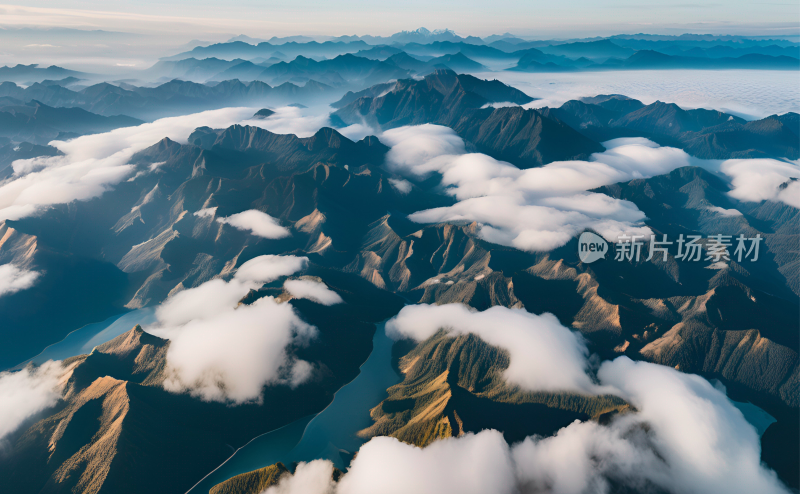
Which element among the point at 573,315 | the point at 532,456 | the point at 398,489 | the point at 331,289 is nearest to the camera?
the point at 398,489

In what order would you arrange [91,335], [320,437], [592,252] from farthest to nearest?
1. [592,252]
2. [91,335]
3. [320,437]

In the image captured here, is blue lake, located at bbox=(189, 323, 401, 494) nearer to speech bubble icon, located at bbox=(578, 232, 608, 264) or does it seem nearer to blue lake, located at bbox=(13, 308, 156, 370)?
blue lake, located at bbox=(13, 308, 156, 370)

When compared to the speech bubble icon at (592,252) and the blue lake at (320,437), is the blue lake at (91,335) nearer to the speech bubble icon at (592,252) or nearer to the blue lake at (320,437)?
the blue lake at (320,437)

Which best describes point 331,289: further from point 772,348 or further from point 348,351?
point 772,348

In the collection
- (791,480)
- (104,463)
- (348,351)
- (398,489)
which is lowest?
(348,351)

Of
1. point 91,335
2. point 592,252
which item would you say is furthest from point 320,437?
point 592,252

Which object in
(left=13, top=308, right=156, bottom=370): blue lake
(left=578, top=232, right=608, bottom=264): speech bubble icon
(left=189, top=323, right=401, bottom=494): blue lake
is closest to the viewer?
(left=189, top=323, right=401, bottom=494): blue lake

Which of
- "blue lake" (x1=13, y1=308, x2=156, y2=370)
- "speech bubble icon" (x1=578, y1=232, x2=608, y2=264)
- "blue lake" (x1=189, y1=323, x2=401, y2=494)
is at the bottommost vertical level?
"blue lake" (x1=13, y1=308, x2=156, y2=370)

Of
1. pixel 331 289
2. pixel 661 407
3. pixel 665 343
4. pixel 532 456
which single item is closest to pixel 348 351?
pixel 331 289

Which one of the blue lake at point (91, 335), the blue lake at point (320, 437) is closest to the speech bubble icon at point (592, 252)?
the blue lake at point (320, 437)

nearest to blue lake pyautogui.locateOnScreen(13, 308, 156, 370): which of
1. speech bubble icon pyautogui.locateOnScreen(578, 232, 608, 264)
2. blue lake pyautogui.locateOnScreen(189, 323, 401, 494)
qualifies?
blue lake pyautogui.locateOnScreen(189, 323, 401, 494)

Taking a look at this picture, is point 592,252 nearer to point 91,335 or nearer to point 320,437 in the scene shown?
point 320,437
